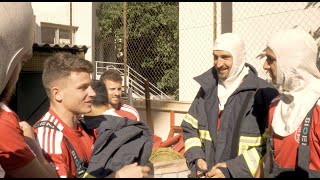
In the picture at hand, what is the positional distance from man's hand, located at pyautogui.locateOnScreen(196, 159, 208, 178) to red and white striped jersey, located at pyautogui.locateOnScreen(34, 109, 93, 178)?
106 cm

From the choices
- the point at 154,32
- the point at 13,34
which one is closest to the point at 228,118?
the point at 13,34

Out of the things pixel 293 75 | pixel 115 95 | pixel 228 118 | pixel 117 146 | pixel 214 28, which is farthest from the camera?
pixel 214 28

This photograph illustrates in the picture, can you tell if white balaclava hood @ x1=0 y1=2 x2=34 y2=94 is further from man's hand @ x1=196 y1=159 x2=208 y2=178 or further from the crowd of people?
man's hand @ x1=196 y1=159 x2=208 y2=178

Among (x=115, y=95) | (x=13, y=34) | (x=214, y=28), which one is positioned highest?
(x=214, y=28)

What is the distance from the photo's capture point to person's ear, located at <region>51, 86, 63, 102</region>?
87.9 inches

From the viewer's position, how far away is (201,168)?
3035 millimetres

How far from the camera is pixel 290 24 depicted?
21.4 feet

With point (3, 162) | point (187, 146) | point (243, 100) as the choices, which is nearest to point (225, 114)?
point (243, 100)

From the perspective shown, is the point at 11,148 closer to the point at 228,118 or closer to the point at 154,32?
the point at 228,118

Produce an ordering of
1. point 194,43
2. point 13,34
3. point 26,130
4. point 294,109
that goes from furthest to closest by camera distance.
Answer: point 194,43
point 294,109
point 26,130
point 13,34

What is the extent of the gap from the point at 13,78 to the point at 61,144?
0.60m

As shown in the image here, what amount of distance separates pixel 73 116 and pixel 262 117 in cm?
140

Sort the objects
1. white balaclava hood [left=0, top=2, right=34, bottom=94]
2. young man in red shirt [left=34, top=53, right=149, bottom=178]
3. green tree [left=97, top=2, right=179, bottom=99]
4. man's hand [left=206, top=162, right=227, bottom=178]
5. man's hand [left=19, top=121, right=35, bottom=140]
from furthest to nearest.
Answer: green tree [left=97, top=2, right=179, bottom=99] < man's hand [left=206, top=162, right=227, bottom=178] < young man in red shirt [left=34, top=53, right=149, bottom=178] < man's hand [left=19, top=121, right=35, bottom=140] < white balaclava hood [left=0, top=2, right=34, bottom=94]

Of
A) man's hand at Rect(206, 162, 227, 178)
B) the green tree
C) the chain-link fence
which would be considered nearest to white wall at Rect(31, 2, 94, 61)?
the green tree
